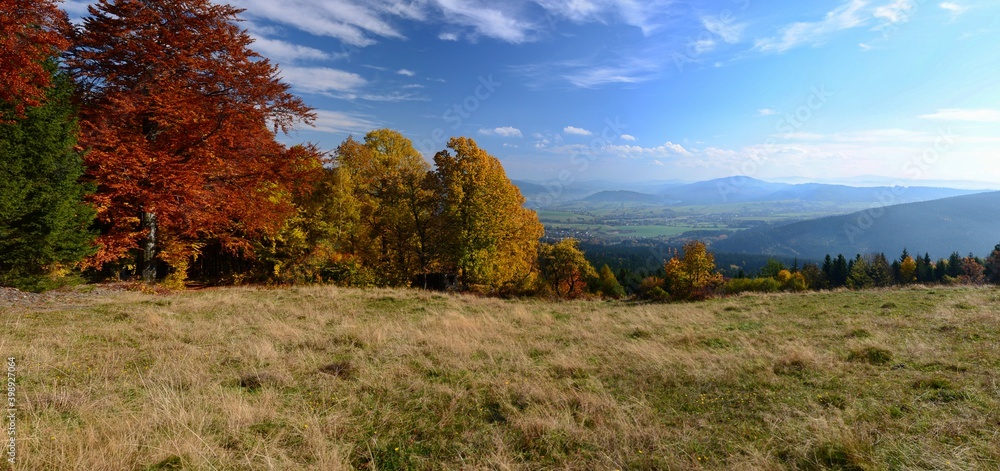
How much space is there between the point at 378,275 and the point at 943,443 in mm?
25036

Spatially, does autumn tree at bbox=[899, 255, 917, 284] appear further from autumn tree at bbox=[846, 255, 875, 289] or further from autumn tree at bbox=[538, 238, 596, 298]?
autumn tree at bbox=[538, 238, 596, 298]

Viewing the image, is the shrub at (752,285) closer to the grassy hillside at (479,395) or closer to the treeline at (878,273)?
the treeline at (878,273)

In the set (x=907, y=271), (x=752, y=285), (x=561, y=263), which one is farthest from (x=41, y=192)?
(x=907, y=271)

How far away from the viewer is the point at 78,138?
490 inches

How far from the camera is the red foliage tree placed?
33.2ft

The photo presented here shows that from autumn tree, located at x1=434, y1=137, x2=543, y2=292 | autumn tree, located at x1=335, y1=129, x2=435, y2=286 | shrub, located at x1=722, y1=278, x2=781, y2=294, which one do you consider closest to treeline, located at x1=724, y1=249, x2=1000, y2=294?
shrub, located at x1=722, y1=278, x2=781, y2=294

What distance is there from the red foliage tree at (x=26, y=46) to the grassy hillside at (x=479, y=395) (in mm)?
5988

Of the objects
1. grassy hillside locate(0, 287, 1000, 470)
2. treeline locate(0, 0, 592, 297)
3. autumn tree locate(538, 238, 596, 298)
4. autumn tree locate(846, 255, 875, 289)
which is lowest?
autumn tree locate(846, 255, 875, 289)

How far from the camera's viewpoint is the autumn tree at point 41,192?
11.4m

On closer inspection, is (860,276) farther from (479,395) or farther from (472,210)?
(479,395)

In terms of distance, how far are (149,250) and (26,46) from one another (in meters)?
7.65

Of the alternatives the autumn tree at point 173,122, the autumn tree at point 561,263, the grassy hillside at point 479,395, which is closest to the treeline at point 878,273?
the autumn tree at point 561,263

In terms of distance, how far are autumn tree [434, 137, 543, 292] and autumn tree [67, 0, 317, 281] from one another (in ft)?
29.4

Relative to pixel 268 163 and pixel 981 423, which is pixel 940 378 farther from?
pixel 268 163
